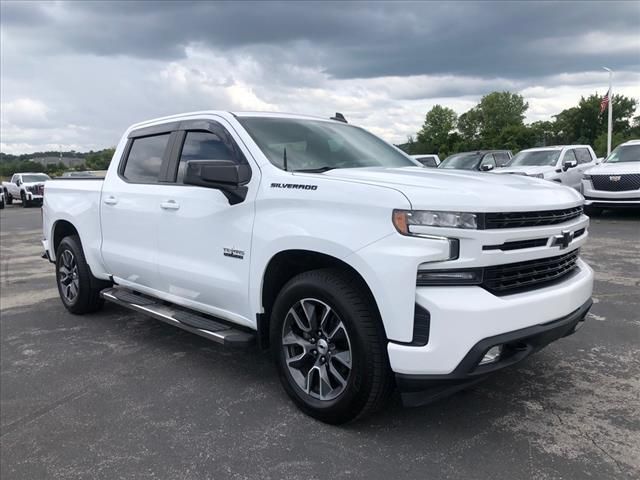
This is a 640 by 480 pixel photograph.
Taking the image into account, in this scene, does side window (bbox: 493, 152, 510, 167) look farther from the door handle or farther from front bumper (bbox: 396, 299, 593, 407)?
front bumper (bbox: 396, 299, 593, 407)

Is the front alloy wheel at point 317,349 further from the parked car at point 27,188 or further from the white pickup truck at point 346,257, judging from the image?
the parked car at point 27,188

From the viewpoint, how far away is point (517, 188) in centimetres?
Result: 318

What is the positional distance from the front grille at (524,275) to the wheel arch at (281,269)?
79 cm

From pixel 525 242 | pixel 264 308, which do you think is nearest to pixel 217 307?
pixel 264 308

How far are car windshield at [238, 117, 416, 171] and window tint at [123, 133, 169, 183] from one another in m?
1.07

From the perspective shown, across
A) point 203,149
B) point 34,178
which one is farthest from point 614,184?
point 34,178

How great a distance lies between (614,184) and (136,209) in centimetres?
1100

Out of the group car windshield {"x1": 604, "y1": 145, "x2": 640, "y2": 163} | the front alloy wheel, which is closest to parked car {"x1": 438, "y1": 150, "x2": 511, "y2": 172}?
car windshield {"x1": 604, "y1": 145, "x2": 640, "y2": 163}

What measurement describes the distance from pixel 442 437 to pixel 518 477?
515mm

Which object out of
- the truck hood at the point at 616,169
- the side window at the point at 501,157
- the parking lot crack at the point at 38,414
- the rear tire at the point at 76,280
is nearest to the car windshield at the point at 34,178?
the side window at the point at 501,157

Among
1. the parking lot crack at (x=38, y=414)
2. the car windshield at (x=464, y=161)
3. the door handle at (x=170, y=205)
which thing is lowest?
the parking lot crack at (x=38, y=414)

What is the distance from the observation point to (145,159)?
→ 502 centimetres

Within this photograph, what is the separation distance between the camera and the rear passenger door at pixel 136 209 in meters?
4.64

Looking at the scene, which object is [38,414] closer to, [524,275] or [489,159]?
[524,275]
